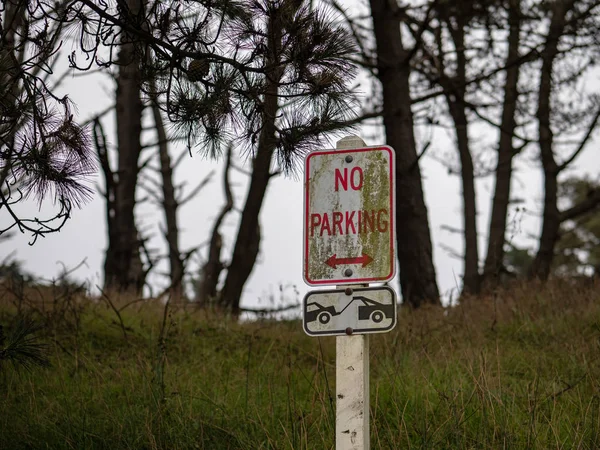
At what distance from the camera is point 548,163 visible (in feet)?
39.5

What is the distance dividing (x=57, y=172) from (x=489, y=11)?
804 centimetres

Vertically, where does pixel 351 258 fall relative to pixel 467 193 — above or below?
below

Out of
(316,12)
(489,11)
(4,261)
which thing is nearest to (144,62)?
(316,12)

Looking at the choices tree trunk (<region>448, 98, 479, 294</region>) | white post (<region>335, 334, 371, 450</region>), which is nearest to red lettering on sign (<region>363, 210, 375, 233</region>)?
white post (<region>335, 334, 371, 450</region>)

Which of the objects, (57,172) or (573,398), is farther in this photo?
(573,398)

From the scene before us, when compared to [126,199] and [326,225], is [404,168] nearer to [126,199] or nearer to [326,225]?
[126,199]

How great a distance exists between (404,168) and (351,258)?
21.8 feet

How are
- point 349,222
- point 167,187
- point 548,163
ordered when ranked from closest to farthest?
point 349,222, point 548,163, point 167,187

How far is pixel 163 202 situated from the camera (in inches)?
579

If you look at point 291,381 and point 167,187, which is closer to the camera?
point 291,381

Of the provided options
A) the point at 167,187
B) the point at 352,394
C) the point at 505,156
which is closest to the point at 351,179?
the point at 352,394

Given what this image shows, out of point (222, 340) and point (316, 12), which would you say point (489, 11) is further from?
point (316, 12)

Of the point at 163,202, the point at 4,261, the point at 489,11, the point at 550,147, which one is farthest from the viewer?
the point at 163,202

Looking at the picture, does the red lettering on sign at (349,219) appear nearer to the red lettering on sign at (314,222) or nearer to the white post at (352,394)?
the red lettering on sign at (314,222)
